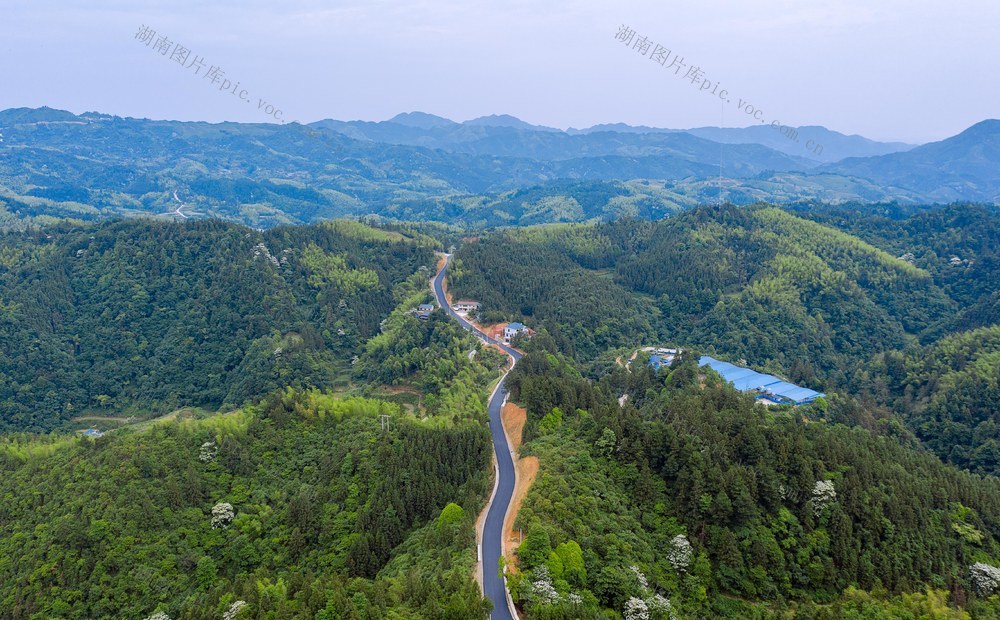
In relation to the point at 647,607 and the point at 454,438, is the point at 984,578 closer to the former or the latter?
the point at 647,607

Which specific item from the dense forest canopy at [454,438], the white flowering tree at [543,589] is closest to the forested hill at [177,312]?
the dense forest canopy at [454,438]

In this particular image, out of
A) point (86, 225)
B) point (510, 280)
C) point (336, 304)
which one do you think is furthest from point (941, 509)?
point (86, 225)

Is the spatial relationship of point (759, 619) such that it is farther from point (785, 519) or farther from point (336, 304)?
point (336, 304)

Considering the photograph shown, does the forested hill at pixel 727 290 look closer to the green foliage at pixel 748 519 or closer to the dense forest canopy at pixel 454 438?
the dense forest canopy at pixel 454 438

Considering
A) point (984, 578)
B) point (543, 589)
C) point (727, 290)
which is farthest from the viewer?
point (727, 290)

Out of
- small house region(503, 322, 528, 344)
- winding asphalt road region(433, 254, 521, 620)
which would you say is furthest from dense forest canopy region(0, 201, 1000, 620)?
small house region(503, 322, 528, 344)

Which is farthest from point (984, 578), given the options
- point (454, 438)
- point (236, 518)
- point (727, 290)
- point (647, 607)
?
point (727, 290)
